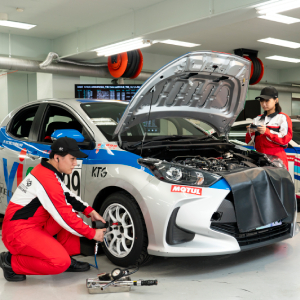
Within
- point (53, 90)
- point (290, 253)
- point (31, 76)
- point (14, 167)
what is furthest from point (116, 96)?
point (290, 253)

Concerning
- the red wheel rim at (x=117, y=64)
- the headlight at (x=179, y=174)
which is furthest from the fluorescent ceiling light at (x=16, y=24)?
the headlight at (x=179, y=174)

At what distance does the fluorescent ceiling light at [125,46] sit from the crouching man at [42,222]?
6.05 m

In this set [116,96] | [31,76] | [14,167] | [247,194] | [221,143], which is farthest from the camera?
[31,76]

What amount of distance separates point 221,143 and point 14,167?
212 cm

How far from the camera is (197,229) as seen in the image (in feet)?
8.94

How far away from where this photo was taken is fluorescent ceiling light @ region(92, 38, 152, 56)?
852cm

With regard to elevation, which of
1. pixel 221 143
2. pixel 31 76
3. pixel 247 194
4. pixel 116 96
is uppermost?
pixel 31 76

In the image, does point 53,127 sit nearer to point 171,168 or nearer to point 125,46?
point 171,168

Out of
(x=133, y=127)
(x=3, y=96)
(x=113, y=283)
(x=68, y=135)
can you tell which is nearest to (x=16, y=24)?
(x=3, y=96)

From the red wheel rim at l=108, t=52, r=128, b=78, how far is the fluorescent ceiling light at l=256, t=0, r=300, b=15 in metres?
4.64

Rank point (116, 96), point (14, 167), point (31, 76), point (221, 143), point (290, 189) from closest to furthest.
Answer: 1. point (290, 189)
2. point (221, 143)
3. point (14, 167)
4. point (116, 96)
5. point (31, 76)

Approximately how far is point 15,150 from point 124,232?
1.71m

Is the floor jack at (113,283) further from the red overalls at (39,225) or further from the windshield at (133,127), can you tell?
the windshield at (133,127)

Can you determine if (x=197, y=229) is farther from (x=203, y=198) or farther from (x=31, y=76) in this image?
(x=31, y=76)
